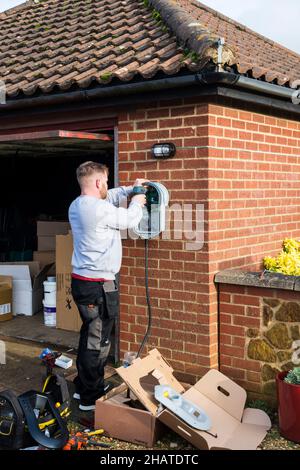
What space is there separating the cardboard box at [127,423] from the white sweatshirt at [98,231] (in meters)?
1.07

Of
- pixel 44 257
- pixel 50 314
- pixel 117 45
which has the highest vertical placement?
pixel 117 45

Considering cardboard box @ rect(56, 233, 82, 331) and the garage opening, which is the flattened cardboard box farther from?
the garage opening

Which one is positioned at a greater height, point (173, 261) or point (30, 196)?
point (30, 196)

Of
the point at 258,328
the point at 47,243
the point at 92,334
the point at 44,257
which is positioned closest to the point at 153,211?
the point at 92,334

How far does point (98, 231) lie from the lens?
4.65 m

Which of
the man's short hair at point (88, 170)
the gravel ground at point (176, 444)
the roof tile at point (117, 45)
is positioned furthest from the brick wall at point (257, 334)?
the roof tile at point (117, 45)

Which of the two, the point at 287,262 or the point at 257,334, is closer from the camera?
the point at 257,334

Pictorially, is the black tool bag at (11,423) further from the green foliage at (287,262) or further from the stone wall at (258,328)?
the green foliage at (287,262)

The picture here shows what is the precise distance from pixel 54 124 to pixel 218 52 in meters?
2.18

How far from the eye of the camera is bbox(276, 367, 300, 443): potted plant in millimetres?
4098

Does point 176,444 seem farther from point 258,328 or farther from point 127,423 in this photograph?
point 258,328

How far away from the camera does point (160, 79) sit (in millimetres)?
4910

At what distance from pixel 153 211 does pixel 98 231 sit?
2.51ft

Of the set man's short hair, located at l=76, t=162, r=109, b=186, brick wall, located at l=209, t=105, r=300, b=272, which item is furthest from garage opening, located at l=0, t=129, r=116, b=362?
man's short hair, located at l=76, t=162, r=109, b=186
